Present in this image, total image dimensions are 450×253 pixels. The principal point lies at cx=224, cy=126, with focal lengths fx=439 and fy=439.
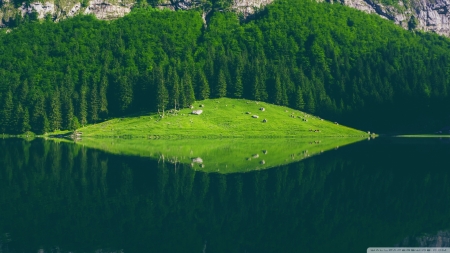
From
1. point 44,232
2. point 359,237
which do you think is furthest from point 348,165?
point 44,232

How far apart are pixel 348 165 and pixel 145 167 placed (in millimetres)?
28029

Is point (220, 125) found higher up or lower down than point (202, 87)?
lower down

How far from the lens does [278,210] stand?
35156 millimetres

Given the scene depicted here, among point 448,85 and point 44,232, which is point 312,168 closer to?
point 44,232

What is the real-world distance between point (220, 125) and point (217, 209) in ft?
348

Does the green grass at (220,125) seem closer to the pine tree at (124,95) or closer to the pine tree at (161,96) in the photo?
the pine tree at (161,96)

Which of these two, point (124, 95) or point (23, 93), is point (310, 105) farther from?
point (23, 93)

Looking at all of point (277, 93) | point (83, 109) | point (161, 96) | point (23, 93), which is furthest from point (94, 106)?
point (277, 93)

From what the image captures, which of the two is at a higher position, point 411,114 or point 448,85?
point 448,85

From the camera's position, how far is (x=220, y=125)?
463 feet

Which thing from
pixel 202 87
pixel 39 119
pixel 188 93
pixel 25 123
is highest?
pixel 202 87

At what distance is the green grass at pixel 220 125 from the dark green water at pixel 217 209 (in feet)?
255

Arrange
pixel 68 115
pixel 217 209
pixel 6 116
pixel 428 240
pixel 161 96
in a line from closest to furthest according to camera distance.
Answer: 1. pixel 428 240
2. pixel 217 209
3. pixel 161 96
4. pixel 68 115
5. pixel 6 116

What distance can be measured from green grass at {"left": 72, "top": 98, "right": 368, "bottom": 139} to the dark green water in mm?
77752
